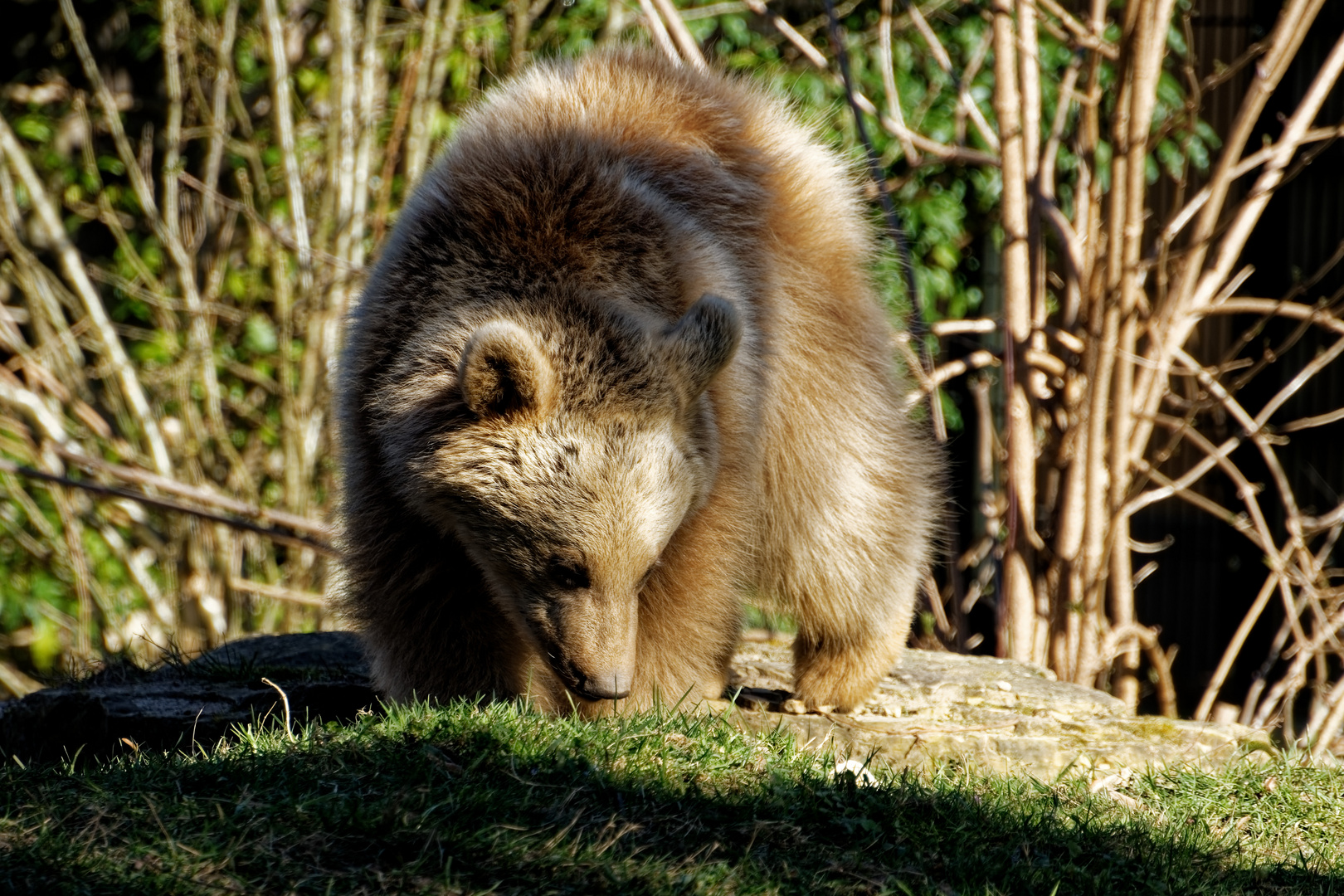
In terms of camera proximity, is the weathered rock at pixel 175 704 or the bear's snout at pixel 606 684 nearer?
the bear's snout at pixel 606 684


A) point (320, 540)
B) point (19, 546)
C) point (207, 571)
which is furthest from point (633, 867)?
point (19, 546)

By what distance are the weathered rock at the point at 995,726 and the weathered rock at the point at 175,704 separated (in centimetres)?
143

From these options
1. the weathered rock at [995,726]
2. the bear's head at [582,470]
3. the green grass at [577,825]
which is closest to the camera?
the green grass at [577,825]

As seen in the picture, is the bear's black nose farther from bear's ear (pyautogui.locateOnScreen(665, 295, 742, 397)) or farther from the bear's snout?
bear's ear (pyautogui.locateOnScreen(665, 295, 742, 397))

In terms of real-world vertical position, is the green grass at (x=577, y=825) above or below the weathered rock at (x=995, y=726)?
above

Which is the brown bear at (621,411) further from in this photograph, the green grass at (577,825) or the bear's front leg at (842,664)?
the green grass at (577,825)

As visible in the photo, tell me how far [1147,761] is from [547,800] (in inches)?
80.6

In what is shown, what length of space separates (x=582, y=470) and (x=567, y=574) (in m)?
0.26

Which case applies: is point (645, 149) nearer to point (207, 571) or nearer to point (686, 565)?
point (686, 565)

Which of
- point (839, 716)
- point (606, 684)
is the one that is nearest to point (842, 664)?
point (839, 716)

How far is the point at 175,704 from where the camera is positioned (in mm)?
4312

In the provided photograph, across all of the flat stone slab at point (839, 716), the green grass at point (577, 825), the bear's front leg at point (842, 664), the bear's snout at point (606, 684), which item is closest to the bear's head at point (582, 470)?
the bear's snout at point (606, 684)

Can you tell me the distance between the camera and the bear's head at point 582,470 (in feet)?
10.7

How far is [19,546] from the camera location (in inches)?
305
